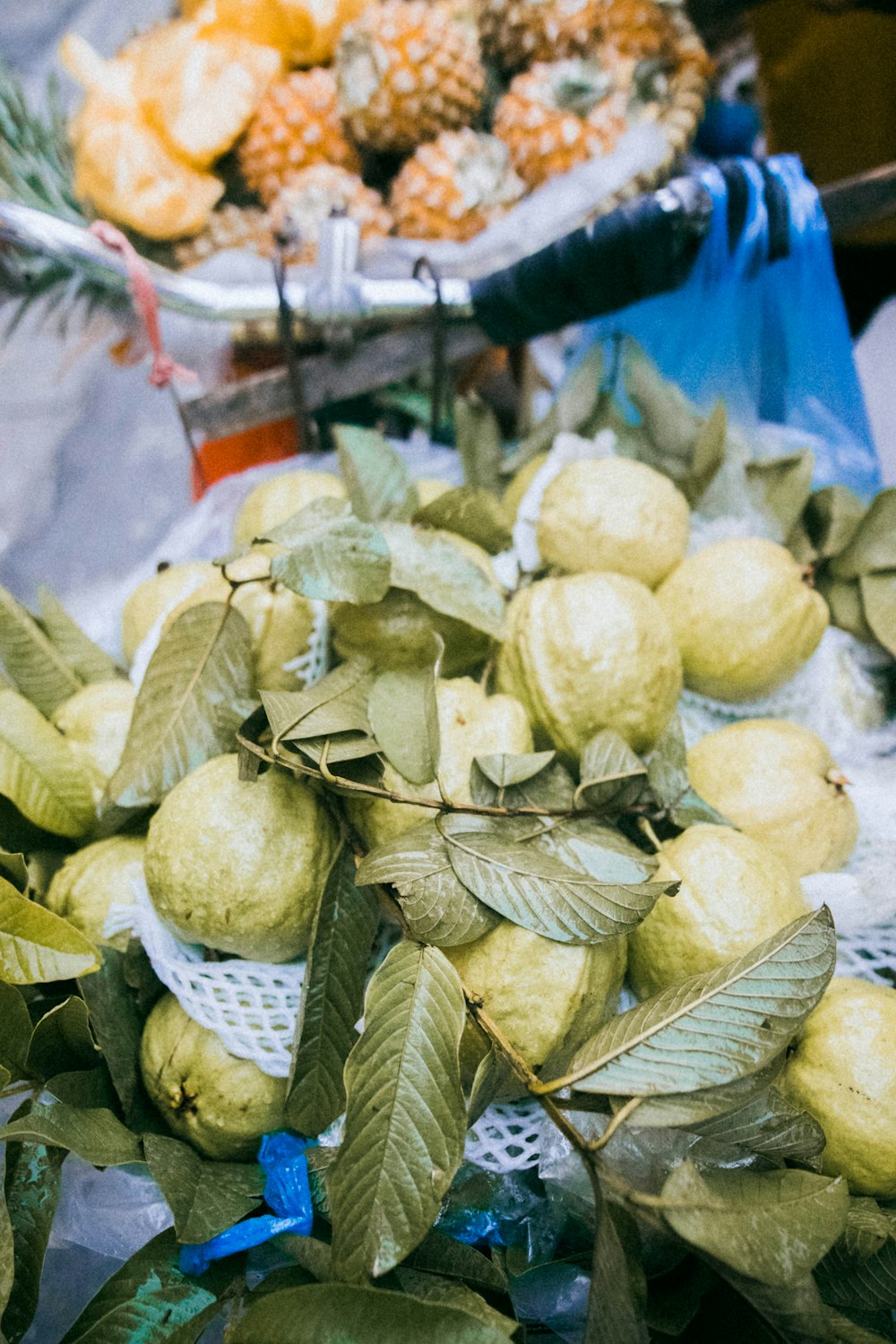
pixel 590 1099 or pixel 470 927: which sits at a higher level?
pixel 470 927

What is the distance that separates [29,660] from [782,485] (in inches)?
46.9

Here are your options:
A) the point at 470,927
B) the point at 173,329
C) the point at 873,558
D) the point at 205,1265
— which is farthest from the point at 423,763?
the point at 173,329

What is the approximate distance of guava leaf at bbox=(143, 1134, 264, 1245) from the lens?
0.71m

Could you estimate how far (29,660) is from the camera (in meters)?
1.17

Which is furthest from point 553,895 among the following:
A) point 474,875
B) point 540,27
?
point 540,27

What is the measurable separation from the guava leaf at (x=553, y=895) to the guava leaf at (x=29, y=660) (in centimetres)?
73

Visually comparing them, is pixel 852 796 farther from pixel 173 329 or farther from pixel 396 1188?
pixel 173 329

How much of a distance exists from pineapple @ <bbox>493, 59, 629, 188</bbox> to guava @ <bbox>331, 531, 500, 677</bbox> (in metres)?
1.50

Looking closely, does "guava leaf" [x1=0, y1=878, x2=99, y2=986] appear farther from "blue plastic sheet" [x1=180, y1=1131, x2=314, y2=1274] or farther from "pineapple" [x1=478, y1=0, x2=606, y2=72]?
"pineapple" [x1=478, y1=0, x2=606, y2=72]

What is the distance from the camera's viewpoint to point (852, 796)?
3.74 ft

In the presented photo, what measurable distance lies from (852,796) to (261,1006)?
2.74 ft

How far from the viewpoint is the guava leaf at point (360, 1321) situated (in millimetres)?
600

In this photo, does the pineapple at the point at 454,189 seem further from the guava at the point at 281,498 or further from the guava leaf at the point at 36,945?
the guava leaf at the point at 36,945

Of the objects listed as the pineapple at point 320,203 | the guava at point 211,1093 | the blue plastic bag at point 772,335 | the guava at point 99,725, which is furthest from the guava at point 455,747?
the pineapple at point 320,203
